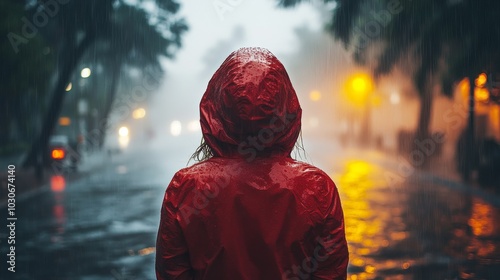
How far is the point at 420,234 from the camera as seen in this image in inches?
407

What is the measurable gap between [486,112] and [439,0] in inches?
814

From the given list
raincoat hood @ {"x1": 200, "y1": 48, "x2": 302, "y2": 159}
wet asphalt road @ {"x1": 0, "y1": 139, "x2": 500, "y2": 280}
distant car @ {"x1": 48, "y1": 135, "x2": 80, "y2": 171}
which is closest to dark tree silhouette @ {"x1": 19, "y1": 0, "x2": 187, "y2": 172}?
distant car @ {"x1": 48, "y1": 135, "x2": 80, "y2": 171}

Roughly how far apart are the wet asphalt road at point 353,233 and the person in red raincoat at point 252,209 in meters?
5.17

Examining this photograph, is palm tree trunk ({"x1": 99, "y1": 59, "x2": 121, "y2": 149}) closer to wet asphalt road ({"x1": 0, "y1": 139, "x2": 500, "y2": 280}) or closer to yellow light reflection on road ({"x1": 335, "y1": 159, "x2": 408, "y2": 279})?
wet asphalt road ({"x1": 0, "y1": 139, "x2": 500, "y2": 280})

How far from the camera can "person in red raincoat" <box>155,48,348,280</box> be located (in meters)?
2.38

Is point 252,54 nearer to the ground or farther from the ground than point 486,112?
nearer to the ground

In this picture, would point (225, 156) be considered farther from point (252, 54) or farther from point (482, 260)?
point (482, 260)

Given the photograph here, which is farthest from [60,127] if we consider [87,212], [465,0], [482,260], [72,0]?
[482,260]

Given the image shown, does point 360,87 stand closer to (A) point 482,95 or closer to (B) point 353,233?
(A) point 482,95

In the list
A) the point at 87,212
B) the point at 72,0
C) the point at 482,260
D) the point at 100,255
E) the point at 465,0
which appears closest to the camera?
the point at 482,260

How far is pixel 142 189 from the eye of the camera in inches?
742

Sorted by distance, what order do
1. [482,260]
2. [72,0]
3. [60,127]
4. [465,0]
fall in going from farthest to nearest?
[60,127] → [72,0] → [465,0] → [482,260]

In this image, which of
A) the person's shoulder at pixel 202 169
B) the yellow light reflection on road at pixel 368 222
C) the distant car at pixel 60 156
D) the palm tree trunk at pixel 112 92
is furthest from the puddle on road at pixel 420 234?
the palm tree trunk at pixel 112 92

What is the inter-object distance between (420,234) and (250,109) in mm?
8752
